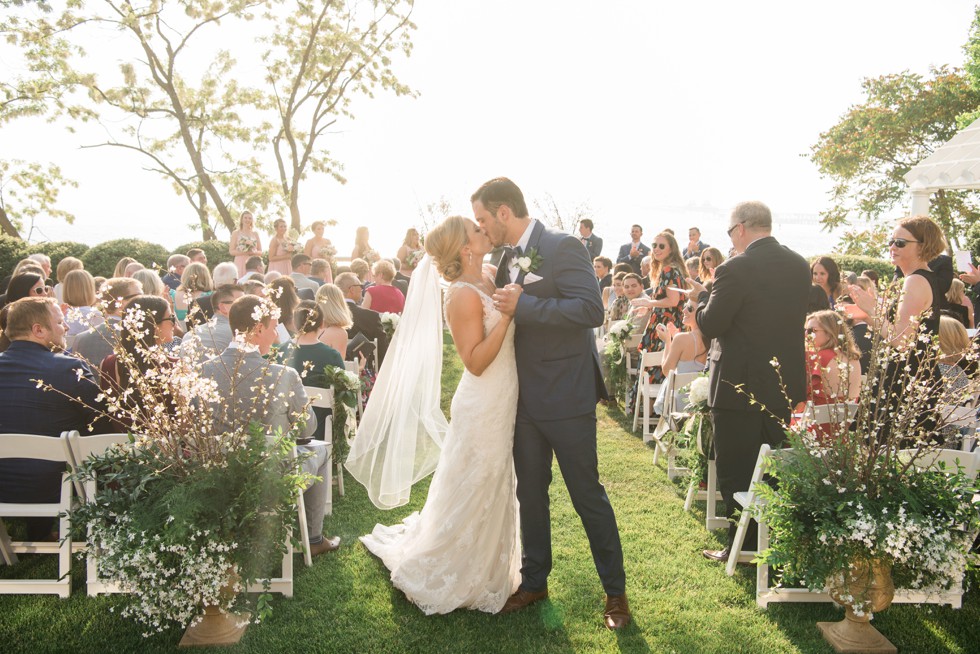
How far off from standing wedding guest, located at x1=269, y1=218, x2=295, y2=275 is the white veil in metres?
8.16

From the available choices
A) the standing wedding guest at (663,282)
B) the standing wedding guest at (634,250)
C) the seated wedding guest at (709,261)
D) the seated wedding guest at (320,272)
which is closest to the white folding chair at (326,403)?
the standing wedding guest at (663,282)

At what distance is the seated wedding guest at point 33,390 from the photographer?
437cm

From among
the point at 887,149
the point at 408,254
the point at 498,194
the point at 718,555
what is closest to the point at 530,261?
the point at 498,194

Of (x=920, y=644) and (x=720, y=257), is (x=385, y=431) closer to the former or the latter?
(x=920, y=644)

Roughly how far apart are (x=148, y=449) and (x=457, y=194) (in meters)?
16.0

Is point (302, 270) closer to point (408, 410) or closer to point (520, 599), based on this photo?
point (408, 410)

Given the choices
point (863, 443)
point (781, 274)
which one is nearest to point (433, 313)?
point (781, 274)

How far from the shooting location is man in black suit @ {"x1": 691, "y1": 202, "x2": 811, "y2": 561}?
14.3 ft

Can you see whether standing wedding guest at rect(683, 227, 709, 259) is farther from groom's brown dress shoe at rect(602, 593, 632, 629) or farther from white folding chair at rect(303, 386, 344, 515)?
groom's brown dress shoe at rect(602, 593, 632, 629)

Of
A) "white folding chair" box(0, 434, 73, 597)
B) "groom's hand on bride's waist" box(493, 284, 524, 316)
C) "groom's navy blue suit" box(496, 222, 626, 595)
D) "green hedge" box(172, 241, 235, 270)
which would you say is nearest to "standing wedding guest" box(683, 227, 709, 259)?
"green hedge" box(172, 241, 235, 270)

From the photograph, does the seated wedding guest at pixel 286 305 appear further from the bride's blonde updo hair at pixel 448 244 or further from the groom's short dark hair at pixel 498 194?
the groom's short dark hair at pixel 498 194

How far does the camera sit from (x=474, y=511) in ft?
13.7

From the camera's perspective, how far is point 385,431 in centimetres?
484

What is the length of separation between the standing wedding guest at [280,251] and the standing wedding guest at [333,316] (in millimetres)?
6242
